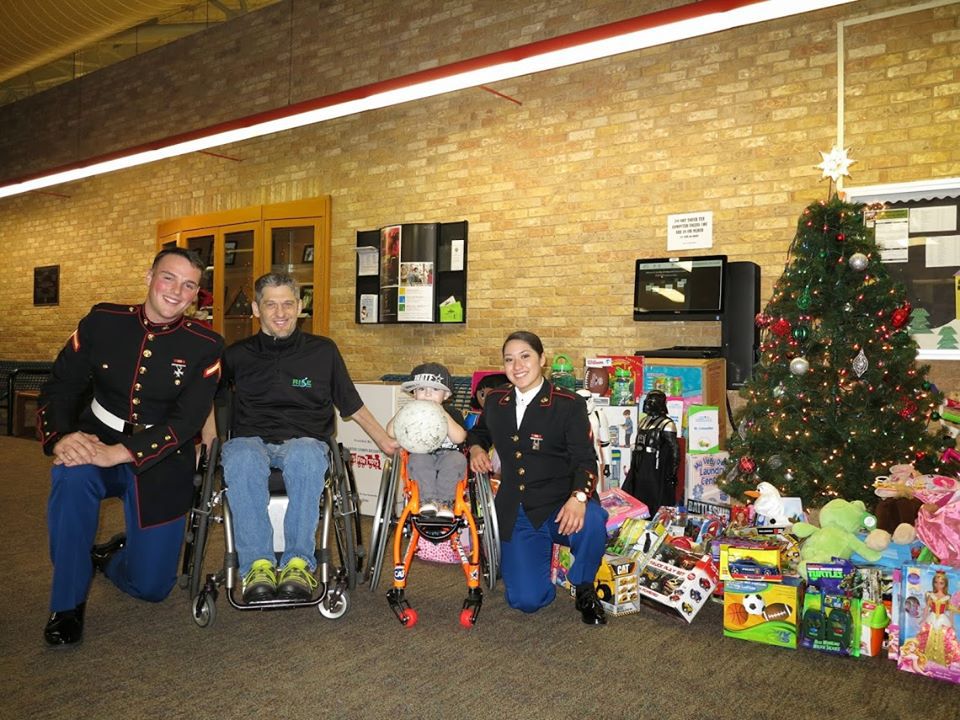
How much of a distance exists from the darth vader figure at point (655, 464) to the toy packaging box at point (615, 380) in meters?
0.38

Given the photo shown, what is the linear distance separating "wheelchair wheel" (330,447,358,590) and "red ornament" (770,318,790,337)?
8.14 ft

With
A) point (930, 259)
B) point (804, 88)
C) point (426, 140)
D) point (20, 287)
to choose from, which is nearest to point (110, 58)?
point (20, 287)

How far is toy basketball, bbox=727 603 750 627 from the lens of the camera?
292cm

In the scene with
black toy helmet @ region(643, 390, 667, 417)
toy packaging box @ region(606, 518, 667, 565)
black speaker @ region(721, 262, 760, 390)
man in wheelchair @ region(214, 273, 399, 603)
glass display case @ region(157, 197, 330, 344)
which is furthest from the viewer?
glass display case @ region(157, 197, 330, 344)

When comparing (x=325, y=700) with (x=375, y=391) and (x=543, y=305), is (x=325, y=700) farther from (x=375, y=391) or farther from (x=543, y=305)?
(x=543, y=305)

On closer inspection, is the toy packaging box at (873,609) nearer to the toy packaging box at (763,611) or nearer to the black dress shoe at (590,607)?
the toy packaging box at (763,611)

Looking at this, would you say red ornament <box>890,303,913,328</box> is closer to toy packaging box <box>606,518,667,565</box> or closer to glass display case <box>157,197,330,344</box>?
toy packaging box <box>606,518,667,565</box>

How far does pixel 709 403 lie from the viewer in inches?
189

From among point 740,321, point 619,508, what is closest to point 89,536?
point 619,508

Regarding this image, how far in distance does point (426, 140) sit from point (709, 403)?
361cm

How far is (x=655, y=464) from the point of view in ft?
14.1

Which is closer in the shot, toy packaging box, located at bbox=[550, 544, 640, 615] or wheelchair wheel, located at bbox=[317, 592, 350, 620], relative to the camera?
wheelchair wheel, located at bbox=[317, 592, 350, 620]

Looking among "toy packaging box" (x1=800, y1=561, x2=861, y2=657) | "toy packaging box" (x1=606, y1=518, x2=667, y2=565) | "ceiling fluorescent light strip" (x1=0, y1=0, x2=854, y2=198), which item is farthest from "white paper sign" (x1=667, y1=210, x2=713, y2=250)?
"toy packaging box" (x1=800, y1=561, x2=861, y2=657)

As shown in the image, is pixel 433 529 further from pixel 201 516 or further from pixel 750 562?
pixel 750 562
